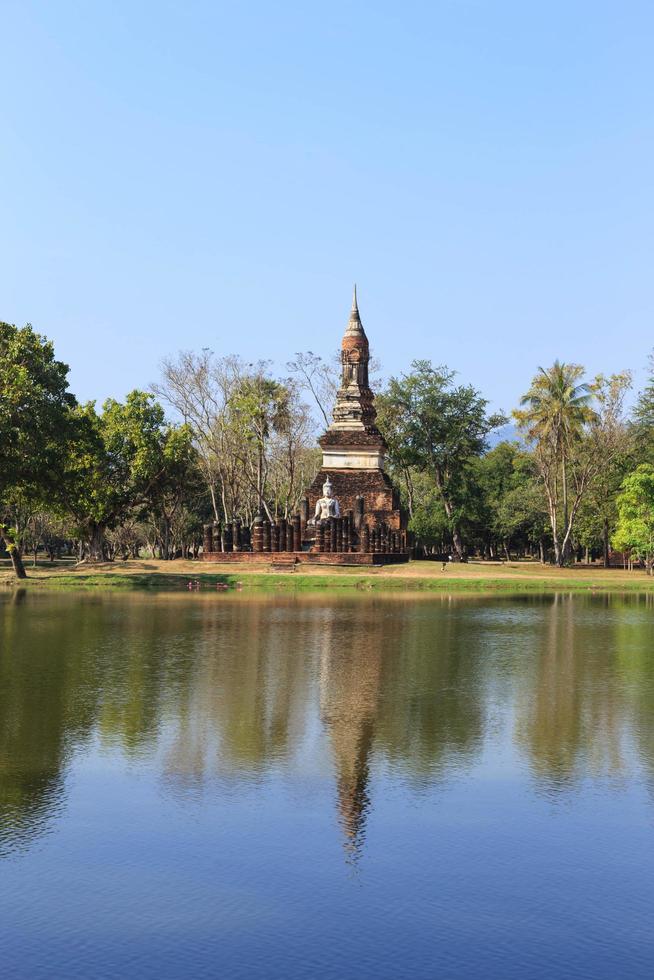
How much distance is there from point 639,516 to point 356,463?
50.8ft

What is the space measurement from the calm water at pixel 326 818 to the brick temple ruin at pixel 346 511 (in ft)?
111

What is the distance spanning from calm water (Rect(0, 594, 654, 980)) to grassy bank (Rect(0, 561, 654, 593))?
25.8m

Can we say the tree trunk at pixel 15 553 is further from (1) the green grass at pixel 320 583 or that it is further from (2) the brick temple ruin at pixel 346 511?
(2) the brick temple ruin at pixel 346 511

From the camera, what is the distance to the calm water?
327 inches

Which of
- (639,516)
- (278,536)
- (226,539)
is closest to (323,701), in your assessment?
(278,536)

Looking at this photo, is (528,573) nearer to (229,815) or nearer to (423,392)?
(423,392)

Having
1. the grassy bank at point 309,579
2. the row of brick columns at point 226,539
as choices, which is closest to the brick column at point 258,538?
the row of brick columns at point 226,539

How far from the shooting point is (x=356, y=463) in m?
64.8

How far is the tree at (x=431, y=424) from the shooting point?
2884 inches

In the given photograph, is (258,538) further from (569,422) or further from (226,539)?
(569,422)

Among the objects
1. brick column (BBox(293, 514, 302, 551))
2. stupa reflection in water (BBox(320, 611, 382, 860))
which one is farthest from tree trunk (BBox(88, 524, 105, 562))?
stupa reflection in water (BBox(320, 611, 382, 860))

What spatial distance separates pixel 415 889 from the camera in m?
9.36

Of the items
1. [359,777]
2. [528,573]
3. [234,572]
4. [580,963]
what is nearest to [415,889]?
[580,963]

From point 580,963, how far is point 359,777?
4.97 m
